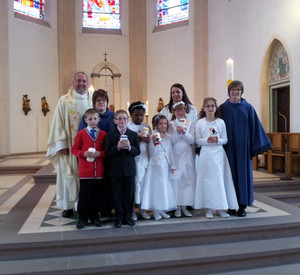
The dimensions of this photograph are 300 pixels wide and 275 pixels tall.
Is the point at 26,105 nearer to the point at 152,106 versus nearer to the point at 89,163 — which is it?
the point at 152,106

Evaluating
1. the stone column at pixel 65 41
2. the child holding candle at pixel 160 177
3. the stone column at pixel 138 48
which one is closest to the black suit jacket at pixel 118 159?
the child holding candle at pixel 160 177

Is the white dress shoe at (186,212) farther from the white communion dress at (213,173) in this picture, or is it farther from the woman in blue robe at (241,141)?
the woman in blue robe at (241,141)

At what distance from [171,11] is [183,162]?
39.7 ft

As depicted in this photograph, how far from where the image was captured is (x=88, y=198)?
3.64 m

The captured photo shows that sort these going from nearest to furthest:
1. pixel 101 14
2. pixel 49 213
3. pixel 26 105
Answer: pixel 49 213 < pixel 26 105 < pixel 101 14

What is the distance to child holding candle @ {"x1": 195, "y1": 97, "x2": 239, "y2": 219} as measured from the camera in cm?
395

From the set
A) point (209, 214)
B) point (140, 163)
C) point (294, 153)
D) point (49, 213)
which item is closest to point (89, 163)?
point (140, 163)

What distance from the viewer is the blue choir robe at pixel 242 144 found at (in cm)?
411

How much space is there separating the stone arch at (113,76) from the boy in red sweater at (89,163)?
37.6 feet

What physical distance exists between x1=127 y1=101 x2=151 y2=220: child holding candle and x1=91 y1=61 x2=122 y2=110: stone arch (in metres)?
11.2

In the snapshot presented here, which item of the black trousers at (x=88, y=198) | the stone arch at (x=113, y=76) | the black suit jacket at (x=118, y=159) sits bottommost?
the black trousers at (x=88, y=198)

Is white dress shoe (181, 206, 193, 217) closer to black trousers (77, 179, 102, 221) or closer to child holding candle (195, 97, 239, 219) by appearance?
child holding candle (195, 97, 239, 219)

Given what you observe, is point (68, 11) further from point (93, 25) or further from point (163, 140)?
point (163, 140)

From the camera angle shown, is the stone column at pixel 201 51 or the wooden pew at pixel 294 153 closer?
the wooden pew at pixel 294 153
